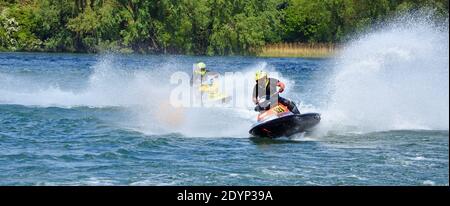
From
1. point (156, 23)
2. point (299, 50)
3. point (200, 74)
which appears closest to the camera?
point (200, 74)

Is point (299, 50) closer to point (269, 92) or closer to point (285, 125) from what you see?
point (269, 92)

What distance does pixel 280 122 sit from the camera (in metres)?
17.6

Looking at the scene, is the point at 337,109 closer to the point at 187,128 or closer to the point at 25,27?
the point at 187,128

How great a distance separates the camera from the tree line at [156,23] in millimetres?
64938

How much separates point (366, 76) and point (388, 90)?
1.57 meters

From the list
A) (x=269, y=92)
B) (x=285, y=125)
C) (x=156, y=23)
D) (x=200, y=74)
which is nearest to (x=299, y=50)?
(x=156, y=23)

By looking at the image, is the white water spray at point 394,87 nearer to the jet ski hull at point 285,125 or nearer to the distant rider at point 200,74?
the jet ski hull at point 285,125

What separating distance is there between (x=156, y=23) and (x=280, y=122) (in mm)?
51604

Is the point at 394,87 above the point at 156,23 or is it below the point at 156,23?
below

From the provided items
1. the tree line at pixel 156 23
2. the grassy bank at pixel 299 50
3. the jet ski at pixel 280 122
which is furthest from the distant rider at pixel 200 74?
the grassy bank at pixel 299 50

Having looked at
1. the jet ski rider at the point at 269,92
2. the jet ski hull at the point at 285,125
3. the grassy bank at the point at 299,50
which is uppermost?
the jet ski rider at the point at 269,92

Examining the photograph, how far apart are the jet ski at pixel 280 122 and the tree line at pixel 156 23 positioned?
47021 mm

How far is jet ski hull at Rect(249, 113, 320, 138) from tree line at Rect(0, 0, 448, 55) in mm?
47000

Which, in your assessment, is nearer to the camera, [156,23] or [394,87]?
[394,87]
